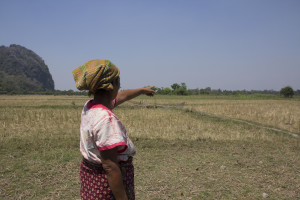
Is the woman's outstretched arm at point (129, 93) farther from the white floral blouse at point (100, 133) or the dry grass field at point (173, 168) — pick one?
the dry grass field at point (173, 168)

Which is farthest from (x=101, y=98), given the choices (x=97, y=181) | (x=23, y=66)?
(x=23, y=66)

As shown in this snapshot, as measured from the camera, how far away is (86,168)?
56.6 inches

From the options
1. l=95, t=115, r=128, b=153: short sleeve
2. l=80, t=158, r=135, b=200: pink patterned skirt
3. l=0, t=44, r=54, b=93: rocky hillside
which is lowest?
l=80, t=158, r=135, b=200: pink patterned skirt

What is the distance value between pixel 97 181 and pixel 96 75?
25.9 inches

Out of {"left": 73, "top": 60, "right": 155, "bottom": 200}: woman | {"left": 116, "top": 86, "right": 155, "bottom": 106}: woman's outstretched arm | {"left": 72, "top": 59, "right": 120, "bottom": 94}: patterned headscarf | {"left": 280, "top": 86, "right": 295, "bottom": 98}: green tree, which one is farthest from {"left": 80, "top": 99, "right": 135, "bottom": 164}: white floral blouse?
{"left": 280, "top": 86, "right": 295, "bottom": 98}: green tree

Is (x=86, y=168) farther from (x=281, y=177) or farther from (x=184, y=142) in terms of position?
(x=184, y=142)

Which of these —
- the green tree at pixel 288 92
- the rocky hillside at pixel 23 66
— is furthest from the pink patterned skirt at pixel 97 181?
the rocky hillside at pixel 23 66

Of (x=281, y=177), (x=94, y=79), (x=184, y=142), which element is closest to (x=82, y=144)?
(x=94, y=79)

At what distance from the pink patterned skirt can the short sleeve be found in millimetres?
210

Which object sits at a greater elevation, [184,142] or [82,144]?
[82,144]

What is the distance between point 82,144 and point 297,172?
5.14m

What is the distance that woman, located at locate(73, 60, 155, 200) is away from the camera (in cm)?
125

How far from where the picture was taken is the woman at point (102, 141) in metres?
1.25

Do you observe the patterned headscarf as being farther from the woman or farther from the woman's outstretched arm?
the woman's outstretched arm
